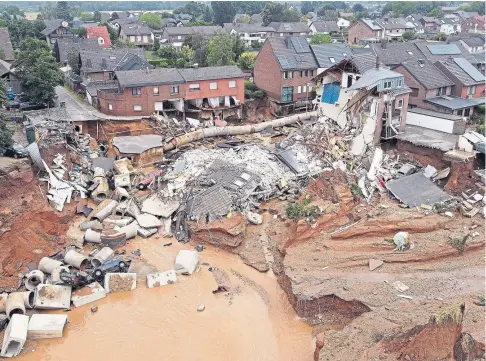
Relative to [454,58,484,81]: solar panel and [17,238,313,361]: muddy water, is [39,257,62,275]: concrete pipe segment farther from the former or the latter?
[454,58,484,81]: solar panel

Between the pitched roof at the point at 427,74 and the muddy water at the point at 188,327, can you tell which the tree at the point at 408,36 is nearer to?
the pitched roof at the point at 427,74

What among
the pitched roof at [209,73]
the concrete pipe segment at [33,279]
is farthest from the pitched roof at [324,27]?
the concrete pipe segment at [33,279]

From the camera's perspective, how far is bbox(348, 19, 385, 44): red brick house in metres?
88.8

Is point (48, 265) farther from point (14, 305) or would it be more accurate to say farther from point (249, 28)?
point (249, 28)

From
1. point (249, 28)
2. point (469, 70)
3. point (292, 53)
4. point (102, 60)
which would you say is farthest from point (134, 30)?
point (469, 70)

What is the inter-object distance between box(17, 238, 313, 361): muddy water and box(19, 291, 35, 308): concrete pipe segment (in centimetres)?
181

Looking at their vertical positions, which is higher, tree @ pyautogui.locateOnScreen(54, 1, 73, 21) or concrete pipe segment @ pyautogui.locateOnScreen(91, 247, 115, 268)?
tree @ pyautogui.locateOnScreen(54, 1, 73, 21)

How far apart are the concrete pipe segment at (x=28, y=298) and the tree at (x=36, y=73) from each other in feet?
81.4

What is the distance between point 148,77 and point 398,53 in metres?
27.7

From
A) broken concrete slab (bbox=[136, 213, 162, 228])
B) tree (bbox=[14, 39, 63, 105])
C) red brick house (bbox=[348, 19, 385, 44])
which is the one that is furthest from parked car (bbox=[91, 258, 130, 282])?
red brick house (bbox=[348, 19, 385, 44])

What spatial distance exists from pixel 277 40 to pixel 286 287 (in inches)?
1233

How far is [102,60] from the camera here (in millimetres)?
50625

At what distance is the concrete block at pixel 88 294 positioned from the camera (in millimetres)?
20547

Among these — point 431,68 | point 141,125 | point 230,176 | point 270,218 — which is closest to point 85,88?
point 141,125
